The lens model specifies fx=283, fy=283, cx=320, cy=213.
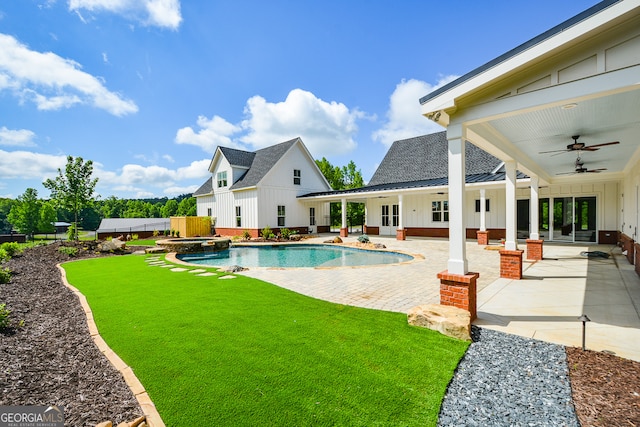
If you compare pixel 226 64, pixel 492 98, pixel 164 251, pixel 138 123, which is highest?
pixel 226 64

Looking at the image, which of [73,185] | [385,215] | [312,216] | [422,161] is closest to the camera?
[73,185]

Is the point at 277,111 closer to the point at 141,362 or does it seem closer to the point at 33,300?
the point at 33,300

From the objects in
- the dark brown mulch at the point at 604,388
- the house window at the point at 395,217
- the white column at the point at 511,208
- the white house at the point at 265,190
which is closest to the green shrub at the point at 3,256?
the white house at the point at 265,190

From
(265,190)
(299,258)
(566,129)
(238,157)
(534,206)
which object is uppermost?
(238,157)

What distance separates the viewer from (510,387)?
2781mm

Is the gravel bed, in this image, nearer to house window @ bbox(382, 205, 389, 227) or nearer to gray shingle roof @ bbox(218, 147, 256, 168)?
house window @ bbox(382, 205, 389, 227)

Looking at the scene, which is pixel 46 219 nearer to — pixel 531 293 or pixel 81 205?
pixel 81 205

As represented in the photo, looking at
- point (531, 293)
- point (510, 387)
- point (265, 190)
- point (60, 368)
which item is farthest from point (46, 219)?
point (510, 387)

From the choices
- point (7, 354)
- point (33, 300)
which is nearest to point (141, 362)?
point (7, 354)

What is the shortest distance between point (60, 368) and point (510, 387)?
469 centimetres

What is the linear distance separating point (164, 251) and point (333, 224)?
23.6 meters

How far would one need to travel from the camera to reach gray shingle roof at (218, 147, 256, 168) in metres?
24.3

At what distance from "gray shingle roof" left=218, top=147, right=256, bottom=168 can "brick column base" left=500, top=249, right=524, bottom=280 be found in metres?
21.4

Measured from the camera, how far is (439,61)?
10305mm
